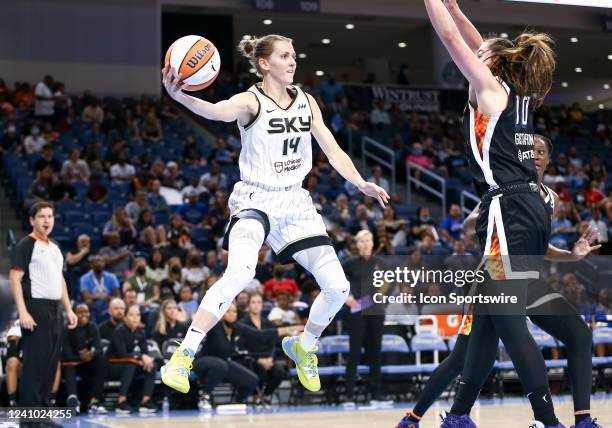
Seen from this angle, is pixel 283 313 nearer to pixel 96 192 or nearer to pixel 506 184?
pixel 96 192

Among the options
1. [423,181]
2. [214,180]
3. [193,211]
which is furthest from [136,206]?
[423,181]

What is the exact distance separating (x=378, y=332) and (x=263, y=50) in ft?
21.3

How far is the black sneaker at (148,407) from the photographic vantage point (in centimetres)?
1102

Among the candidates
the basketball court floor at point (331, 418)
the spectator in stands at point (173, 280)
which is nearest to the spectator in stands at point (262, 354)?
the basketball court floor at point (331, 418)

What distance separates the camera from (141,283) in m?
13.1

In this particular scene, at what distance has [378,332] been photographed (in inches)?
461

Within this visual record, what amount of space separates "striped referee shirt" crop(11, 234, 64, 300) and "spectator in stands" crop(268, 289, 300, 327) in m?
4.21

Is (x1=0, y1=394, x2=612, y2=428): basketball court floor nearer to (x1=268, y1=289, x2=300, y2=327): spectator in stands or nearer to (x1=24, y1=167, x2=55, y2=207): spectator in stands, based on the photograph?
(x1=268, y1=289, x2=300, y2=327): spectator in stands

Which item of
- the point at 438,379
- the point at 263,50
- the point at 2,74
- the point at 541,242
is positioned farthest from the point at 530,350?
the point at 2,74

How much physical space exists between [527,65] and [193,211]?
12018 mm

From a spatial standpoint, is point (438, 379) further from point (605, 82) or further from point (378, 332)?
point (605, 82)

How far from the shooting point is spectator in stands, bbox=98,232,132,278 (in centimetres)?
1415

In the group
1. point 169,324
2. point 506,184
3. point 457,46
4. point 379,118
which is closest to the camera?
point 457,46

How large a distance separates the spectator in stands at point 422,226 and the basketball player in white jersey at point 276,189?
10.2 metres
